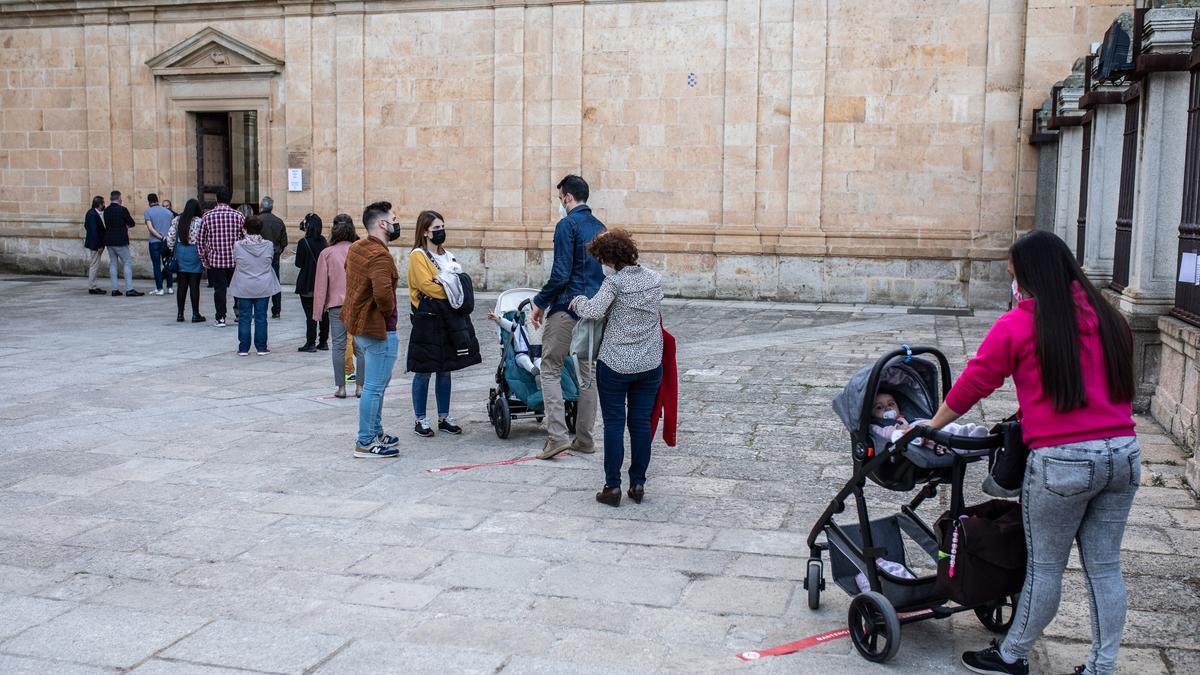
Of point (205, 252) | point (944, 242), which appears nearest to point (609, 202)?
point (944, 242)

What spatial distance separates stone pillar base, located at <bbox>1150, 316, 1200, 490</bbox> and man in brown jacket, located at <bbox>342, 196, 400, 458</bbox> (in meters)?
5.11

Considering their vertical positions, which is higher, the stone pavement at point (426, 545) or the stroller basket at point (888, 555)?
the stroller basket at point (888, 555)

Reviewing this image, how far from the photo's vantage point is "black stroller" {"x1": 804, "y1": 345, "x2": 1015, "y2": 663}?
438 centimetres

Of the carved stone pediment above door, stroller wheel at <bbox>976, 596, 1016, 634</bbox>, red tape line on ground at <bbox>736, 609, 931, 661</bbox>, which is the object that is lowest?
red tape line on ground at <bbox>736, 609, 931, 661</bbox>

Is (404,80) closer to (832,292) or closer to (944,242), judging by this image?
(832,292)

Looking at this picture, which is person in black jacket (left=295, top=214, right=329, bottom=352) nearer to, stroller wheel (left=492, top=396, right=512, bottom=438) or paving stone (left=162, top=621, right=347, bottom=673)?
stroller wheel (left=492, top=396, right=512, bottom=438)

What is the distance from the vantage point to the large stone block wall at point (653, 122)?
17578 mm

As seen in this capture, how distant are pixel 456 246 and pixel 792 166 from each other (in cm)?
576

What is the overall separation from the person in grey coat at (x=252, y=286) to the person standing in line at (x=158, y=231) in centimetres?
656

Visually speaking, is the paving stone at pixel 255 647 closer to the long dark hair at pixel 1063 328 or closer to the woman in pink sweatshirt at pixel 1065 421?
the woman in pink sweatshirt at pixel 1065 421

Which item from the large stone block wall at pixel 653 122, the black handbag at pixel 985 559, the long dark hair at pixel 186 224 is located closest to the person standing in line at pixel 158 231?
the large stone block wall at pixel 653 122

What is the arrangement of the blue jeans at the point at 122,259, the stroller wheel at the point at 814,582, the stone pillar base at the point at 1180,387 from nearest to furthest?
the stroller wheel at the point at 814,582 → the stone pillar base at the point at 1180,387 → the blue jeans at the point at 122,259

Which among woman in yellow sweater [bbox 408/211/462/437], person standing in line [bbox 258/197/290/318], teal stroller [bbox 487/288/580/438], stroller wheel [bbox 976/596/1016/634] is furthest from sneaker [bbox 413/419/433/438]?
person standing in line [bbox 258/197/290/318]

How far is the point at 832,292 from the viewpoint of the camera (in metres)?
18.2
